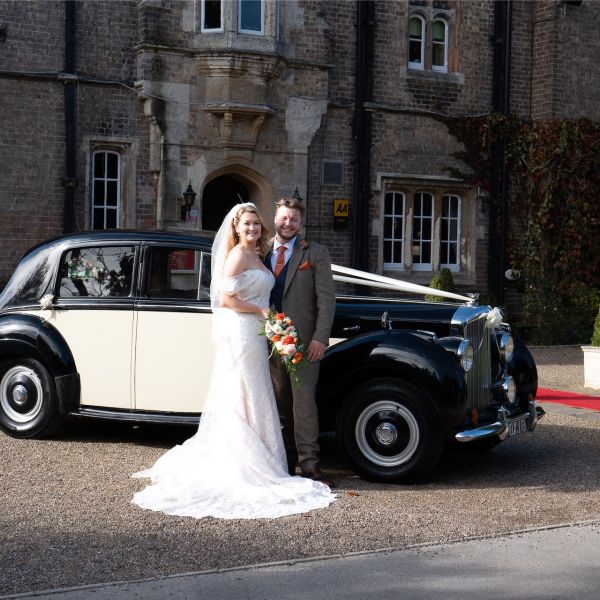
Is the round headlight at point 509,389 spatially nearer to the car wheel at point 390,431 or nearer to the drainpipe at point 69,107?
the car wheel at point 390,431

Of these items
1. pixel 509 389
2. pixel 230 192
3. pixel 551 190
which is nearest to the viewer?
pixel 509 389

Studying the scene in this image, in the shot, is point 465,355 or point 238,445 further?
point 465,355

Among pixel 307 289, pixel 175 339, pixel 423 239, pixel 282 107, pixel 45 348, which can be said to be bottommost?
pixel 45 348

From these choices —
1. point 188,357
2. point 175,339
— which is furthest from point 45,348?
point 188,357

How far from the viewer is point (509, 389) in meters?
7.55

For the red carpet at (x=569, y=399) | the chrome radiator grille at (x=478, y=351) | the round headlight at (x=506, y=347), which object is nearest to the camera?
the chrome radiator grille at (x=478, y=351)

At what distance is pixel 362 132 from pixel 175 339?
38.2 ft

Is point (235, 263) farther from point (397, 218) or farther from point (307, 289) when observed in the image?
point (397, 218)

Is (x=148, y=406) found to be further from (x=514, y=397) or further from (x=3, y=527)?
(x=514, y=397)

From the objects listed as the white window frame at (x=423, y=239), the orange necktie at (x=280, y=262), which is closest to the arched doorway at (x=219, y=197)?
the white window frame at (x=423, y=239)

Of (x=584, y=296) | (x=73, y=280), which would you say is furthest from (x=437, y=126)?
(x=73, y=280)

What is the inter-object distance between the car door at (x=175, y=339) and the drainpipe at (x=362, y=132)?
35.7ft

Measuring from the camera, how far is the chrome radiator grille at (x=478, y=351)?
7.24 metres

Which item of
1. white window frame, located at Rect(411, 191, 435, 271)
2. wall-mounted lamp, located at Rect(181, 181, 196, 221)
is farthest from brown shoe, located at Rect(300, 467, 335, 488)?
white window frame, located at Rect(411, 191, 435, 271)
